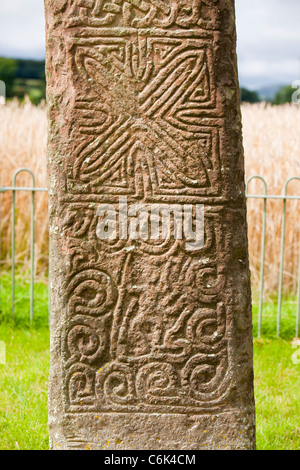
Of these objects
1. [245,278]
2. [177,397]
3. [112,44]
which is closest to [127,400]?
[177,397]

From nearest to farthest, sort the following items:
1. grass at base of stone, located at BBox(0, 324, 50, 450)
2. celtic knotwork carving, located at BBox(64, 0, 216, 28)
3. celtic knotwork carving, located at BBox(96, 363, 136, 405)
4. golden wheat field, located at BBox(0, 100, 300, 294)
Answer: celtic knotwork carving, located at BBox(64, 0, 216, 28) → celtic knotwork carving, located at BBox(96, 363, 136, 405) → grass at base of stone, located at BBox(0, 324, 50, 450) → golden wheat field, located at BBox(0, 100, 300, 294)

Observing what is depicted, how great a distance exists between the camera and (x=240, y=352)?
7.77 ft

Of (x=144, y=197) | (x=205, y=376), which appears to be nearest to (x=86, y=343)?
(x=205, y=376)

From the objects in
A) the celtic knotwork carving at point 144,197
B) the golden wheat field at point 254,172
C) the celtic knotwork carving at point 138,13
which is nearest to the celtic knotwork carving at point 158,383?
the celtic knotwork carving at point 144,197

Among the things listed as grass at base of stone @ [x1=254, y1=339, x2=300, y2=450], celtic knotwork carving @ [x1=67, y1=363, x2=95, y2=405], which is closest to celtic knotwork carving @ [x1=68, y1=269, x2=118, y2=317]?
celtic knotwork carving @ [x1=67, y1=363, x2=95, y2=405]

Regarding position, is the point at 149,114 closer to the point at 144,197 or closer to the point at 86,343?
the point at 144,197

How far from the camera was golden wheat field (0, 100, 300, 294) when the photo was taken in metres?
5.79

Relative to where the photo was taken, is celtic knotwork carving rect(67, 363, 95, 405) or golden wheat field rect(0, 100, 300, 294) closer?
celtic knotwork carving rect(67, 363, 95, 405)

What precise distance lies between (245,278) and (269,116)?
5.38m

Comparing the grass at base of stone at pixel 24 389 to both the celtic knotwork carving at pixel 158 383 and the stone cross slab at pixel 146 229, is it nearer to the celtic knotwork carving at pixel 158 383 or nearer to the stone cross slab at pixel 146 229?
the stone cross slab at pixel 146 229

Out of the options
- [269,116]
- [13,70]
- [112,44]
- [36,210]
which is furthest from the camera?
[13,70]

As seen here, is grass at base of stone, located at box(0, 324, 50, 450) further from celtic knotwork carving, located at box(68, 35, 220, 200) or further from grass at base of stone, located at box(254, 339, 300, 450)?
celtic knotwork carving, located at box(68, 35, 220, 200)

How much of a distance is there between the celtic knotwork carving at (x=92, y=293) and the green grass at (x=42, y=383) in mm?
991
